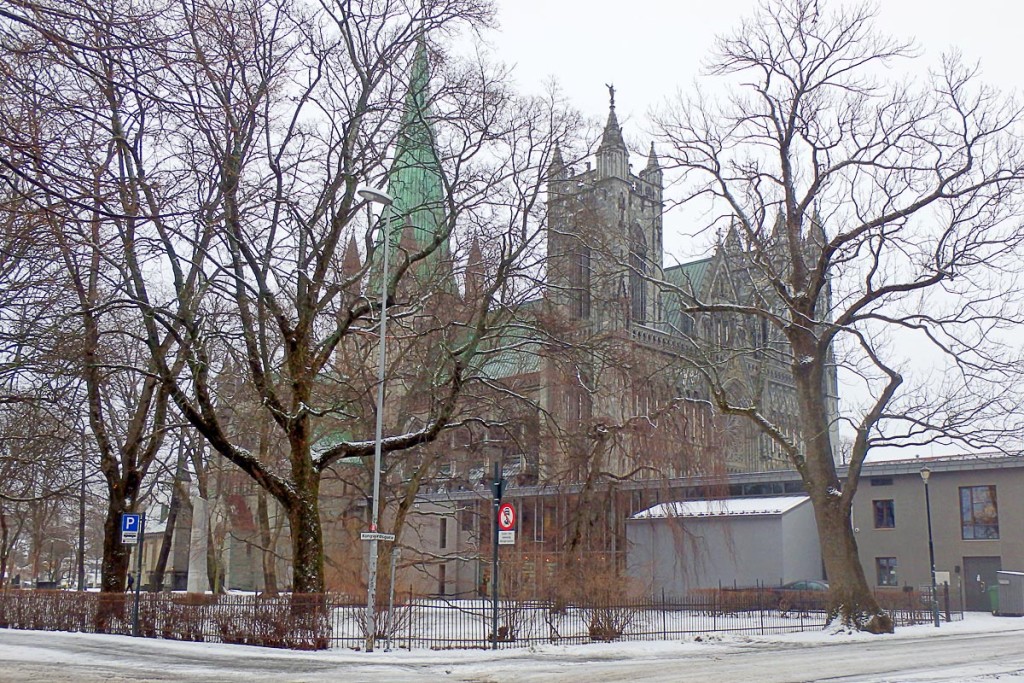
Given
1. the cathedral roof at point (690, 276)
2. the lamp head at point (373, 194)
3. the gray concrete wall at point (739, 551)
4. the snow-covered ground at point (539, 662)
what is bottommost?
the snow-covered ground at point (539, 662)

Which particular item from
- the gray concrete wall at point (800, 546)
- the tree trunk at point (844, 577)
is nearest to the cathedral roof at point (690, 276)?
the gray concrete wall at point (800, 546)

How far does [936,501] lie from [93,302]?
38.9m

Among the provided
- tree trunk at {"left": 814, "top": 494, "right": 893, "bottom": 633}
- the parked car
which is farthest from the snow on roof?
tree trunk at {"left": 814, "top": 494, "right": 893, "bottom": 633}

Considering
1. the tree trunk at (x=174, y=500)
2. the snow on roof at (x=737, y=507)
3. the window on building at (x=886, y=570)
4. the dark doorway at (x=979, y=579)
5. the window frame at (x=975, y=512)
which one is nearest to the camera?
the tree trunk at (x=174, y=500)

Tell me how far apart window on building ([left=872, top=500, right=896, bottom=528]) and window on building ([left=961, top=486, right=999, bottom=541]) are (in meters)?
3.25

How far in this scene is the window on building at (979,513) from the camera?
45.4 meters

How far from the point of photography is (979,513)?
4588cm

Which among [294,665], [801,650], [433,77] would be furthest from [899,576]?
[294,665]

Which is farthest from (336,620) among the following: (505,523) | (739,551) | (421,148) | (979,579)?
(979,579)

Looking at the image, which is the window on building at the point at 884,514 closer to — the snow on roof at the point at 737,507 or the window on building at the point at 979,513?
the window on building at the point at 979,513

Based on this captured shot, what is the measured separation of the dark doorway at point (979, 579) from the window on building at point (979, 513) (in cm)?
110

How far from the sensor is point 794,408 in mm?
79312

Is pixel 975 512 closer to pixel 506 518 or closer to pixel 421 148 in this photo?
pixel 506 518

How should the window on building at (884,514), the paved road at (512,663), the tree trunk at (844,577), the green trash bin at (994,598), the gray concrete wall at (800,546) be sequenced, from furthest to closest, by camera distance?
the window on building at (884,514) → the gray concrete wall at (800,546) → the green trash bin at (994,598) → the tree trunk at (844,577) → the paved road at (512,663)
